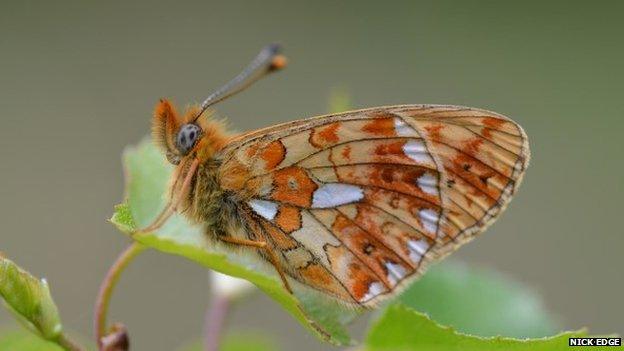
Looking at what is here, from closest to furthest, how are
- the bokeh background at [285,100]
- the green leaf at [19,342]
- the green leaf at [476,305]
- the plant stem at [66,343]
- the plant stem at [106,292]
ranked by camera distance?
1. the plant stem at [66,343]
2. the plant stem at [106,292]
3. the green leaf at [19,342]
4. the green leaf at [476,305]
5. the bokeh background at [285,100]

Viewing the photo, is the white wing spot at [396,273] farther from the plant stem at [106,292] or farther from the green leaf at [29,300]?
the green leaf at [29,300]

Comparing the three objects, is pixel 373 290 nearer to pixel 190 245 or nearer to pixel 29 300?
pixel 190 245

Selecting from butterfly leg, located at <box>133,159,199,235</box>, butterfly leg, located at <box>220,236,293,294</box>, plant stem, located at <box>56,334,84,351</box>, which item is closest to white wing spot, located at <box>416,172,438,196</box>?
butterfly leg, located at <box>220,236,293,294</box>

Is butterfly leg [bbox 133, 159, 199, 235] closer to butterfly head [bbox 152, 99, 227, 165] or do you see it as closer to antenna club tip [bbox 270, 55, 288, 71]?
butterfly head [bbox 152, 99, 227, 165]

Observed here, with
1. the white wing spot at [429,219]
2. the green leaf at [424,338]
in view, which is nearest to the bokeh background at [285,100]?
the white wing spot at [429,219]

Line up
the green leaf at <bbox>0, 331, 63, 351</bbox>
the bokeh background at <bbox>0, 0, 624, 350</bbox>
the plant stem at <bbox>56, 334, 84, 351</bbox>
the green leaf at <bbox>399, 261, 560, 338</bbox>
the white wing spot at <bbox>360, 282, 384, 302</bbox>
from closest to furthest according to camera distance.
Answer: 1. the plant stem at <bbox>56, 334, 84, 351</bbox>
2. the green leaf at <bbox>0, 331, 63, 351</bbox>
3. the white wing spot at <bbox>360, 282, 384, 302</bbox>
4. the green leaf at <bbox>399, 261, 560, 338</bbox>
5. the bokeh background at <bbox>0, 0, 624, 350</bbox>

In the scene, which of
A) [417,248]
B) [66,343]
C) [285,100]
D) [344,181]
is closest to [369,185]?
[344,181]
